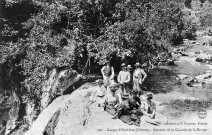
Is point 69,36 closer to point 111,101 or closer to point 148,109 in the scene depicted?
point 111,101

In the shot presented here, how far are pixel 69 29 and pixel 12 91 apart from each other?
6503 mm

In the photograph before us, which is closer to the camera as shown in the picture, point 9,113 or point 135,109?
point 135,109

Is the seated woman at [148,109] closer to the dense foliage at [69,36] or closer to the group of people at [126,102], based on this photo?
the group of people at [126,102]

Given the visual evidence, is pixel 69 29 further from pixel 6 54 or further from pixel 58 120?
pixel 58 120

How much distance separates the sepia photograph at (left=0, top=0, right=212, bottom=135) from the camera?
37.3 feet

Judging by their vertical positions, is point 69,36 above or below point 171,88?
above

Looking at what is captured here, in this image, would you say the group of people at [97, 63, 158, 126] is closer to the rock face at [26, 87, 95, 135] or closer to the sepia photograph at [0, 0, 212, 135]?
the sepia photograph at [0, 0, 212, 135]

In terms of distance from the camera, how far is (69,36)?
1773 cm

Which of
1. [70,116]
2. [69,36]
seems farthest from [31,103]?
[70,116]

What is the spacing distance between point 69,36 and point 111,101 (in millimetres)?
7522

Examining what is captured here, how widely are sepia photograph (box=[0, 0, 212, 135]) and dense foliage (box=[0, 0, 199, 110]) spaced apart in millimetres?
61

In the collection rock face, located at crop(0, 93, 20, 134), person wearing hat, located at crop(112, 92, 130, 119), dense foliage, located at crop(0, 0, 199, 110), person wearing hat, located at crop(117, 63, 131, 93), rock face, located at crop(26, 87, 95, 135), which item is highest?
dense foliage, located at crop(0, 0, 199, 110)

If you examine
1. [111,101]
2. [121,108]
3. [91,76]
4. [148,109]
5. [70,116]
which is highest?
[91,76]

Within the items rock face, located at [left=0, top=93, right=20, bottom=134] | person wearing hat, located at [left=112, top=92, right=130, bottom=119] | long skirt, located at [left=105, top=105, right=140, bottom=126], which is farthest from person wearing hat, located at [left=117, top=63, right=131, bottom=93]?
rock face, located at [left=0, top=93, right=20, bottom=134]
